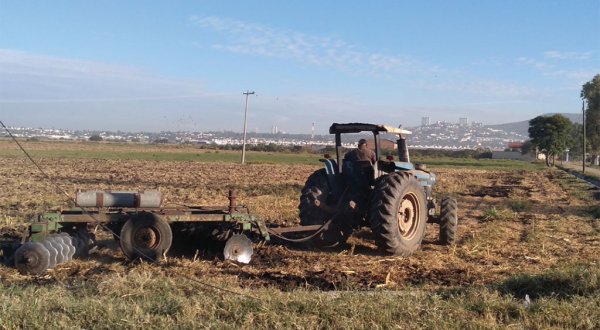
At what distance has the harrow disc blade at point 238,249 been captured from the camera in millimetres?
8750

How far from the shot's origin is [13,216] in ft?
43.6

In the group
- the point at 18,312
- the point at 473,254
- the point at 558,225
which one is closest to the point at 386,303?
the point at 18,312

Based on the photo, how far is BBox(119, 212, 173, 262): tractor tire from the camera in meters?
8.34

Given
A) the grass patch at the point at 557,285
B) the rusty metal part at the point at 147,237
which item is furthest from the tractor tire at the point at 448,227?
the rusty metal part at the point at 147,237

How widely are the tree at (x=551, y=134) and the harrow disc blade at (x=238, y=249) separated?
7125cm

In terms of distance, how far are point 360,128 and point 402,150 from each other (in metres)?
1.38

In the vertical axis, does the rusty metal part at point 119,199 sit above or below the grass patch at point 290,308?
above

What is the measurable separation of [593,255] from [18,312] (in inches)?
340

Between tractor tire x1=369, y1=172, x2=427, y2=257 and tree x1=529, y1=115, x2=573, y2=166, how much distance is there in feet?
226

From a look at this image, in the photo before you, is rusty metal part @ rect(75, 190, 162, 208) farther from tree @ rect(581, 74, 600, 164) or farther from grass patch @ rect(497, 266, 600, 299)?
Result: tree @ rect(581, 74, 600, 164)

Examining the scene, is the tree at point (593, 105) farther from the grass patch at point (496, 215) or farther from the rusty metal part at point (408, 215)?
the rusty metal part at point (408, 215)

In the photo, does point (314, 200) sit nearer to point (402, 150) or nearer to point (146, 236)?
point (402, 150)

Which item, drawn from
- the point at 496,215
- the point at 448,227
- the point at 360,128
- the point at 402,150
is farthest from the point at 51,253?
the point at 496,215

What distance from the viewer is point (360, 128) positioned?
1010 centimetres
